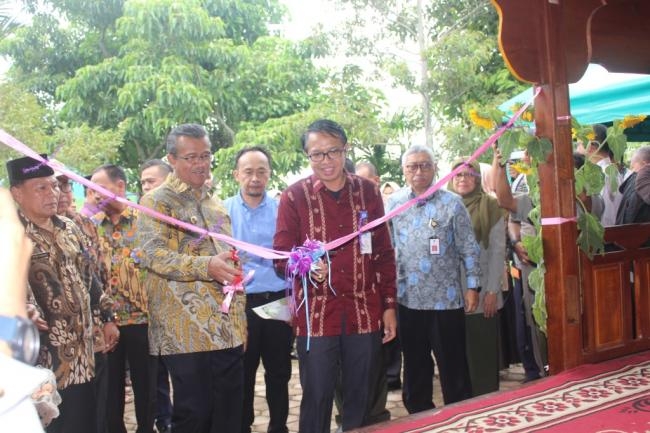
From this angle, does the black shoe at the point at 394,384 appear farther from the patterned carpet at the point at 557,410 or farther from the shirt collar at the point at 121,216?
the shirt collar at the point at 121,216

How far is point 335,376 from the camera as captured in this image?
3.17 metres

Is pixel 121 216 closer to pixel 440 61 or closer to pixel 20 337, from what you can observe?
pixel 20 337

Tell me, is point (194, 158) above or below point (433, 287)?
above

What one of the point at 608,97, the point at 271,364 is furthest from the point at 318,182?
the point at 608,97

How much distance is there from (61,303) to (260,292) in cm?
163

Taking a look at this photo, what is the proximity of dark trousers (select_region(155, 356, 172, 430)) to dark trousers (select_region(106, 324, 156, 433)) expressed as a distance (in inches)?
20.7

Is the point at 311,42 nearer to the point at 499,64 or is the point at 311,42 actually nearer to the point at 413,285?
the point at 499,64

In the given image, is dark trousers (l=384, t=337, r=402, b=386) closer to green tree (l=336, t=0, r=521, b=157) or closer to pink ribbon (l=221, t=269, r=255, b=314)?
pink ribbon (l=221, t=269, r=255, b=314)

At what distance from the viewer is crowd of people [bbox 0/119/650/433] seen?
2820 mm

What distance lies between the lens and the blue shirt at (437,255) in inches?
152

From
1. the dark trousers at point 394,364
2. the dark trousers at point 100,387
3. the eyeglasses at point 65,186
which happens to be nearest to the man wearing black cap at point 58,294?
the dark trousers at point 100,387

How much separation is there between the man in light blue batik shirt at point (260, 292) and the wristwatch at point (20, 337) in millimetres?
3092

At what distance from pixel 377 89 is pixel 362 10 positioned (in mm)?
1216

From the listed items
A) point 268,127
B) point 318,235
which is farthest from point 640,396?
point 268,127
